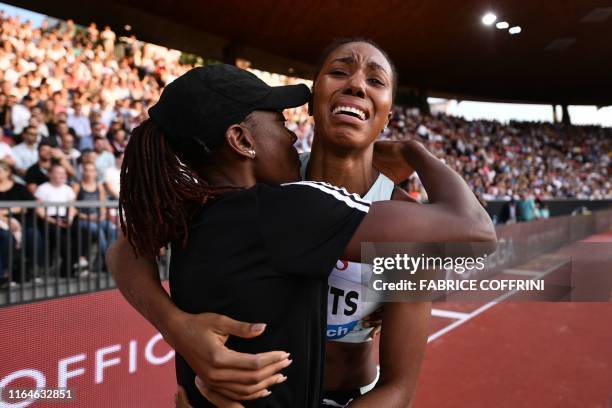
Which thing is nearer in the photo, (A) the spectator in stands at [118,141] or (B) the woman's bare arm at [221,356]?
(B) the woman's bare arm at [221,356]

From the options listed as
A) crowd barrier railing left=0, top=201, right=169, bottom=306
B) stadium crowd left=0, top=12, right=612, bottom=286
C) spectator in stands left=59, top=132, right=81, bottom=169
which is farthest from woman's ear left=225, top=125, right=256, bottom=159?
spectator in stands left=59, top=132, right=81, bottom=169

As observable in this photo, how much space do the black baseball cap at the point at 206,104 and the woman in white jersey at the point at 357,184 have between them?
1.50 feet

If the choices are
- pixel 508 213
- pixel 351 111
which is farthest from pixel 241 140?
pixel 508 213

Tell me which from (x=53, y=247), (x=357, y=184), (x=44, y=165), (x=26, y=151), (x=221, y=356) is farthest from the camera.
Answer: (x=26, y=151)

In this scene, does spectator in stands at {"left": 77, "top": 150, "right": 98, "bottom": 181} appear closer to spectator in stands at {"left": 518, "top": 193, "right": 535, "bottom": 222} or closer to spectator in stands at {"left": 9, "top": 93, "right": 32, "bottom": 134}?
spectator in stands at {"left": 9, "top": 93, "right": 32, "bottom": 134}

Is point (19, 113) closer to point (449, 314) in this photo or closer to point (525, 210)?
point (449, 314)

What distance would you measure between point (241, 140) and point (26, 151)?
15.8 ft

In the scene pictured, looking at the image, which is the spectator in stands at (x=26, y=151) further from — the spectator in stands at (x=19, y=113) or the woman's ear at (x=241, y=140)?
the woman's ear at (x=241, y=140)

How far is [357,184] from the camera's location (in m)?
1.95

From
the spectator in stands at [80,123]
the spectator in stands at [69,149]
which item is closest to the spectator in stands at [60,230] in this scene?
the spectator in stands at [69,149]

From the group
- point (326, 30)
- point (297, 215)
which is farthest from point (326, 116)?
point (326, 30)

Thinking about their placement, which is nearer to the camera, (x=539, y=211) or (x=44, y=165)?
(x=44, y=165)

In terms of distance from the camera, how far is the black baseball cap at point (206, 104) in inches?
54.2

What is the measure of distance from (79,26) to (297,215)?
15.4 metres
